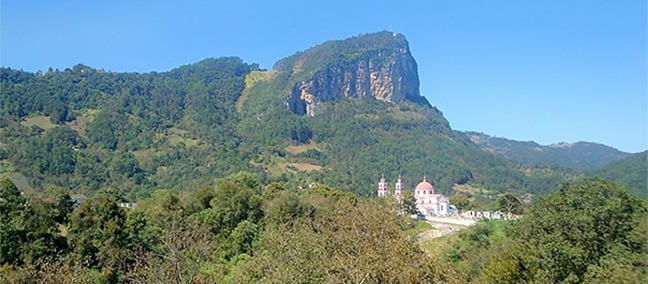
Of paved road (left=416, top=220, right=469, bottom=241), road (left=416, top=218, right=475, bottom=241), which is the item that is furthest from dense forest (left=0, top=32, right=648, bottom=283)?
road (left=416, top=218, right=475, bottom=241)

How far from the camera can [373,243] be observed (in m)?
20.1

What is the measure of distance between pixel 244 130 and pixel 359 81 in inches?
1859

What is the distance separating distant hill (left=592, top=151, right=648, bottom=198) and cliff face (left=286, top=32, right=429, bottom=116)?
80.3m

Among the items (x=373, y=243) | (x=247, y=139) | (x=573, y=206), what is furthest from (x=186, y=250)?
(x=247, y=139)

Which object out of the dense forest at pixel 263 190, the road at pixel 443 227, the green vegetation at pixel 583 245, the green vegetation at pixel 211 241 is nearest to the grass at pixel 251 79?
the dense forest at pixel 263 190

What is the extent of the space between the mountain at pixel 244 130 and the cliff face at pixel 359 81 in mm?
354

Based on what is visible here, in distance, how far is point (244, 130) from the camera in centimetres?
14888

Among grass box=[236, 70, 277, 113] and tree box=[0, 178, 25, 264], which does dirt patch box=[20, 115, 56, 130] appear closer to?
grass box=[236, 70, 277, 113]

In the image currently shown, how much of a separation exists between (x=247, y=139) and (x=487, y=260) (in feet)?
383

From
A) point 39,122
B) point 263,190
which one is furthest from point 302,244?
point 39,122

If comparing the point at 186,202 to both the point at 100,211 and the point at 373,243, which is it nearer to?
the point at 100,211

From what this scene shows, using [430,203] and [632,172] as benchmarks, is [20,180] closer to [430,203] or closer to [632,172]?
[430,203]

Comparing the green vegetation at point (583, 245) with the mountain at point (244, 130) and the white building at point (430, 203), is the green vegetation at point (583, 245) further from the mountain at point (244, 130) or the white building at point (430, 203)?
the mountain at point (244, 130)

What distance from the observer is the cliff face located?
16538 centimetres
